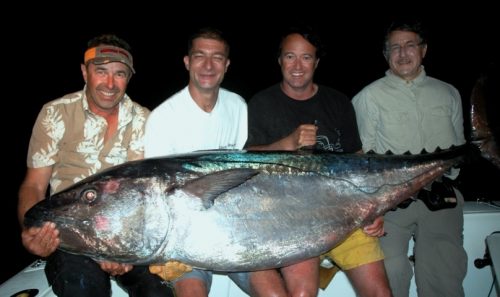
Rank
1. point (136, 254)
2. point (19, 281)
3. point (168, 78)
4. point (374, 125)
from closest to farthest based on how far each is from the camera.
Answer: point (136, 254) < point (19, 281) < point (374, 125) < point (168, 78)

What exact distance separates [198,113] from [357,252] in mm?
1733

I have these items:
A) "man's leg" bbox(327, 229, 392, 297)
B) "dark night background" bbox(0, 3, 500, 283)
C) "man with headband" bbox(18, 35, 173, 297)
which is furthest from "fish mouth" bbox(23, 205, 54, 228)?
"dark night background" bbox(0, 3, 500, 283)

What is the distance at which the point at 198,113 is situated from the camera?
119 inches

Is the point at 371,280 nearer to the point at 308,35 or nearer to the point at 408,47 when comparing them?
the point at 308,35

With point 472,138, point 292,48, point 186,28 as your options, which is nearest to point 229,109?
point 292,48

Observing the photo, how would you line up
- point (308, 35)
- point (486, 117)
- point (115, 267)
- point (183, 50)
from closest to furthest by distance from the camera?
point (115, 267) → point (486, 117) → point (308, 35) → point (183, 50)

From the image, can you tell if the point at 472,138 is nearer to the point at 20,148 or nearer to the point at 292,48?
the point at 292,48

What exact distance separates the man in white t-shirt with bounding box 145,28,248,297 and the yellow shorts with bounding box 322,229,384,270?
130 centimetres

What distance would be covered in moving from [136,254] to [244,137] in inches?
62.4

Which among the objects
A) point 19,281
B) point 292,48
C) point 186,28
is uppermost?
point 186,28

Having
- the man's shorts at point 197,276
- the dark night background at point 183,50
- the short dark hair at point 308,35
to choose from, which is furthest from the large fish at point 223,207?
the dark night background at point 183,50

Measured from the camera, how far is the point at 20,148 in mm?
16234

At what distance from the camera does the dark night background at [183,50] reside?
25.1 m

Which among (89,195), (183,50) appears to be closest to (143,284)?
(89,195)
